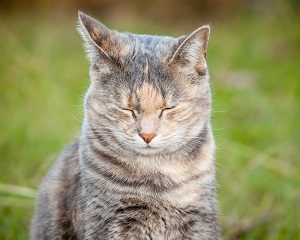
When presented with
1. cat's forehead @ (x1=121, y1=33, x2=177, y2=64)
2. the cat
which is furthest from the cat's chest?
cat's forehead @ (x1=121, y1=33, x2=177, y2=64)

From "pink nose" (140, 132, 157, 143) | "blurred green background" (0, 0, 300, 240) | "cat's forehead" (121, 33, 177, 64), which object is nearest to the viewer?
"pink nose" (140, 132, 157, 143)

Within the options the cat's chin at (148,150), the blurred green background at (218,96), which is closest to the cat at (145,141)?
the cat's chin at (148,150)

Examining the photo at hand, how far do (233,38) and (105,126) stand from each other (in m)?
4.66

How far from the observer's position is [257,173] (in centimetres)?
426

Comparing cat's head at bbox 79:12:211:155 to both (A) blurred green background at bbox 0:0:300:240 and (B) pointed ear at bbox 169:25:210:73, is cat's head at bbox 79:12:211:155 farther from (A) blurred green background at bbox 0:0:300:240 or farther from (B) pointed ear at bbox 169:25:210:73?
(A) blurred green background at bbox 0:0:300:240

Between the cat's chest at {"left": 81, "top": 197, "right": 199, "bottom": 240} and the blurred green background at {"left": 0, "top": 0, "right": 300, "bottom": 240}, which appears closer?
the cat's chest at {"left": 81, "top": 197, "right": 199, "bottom": 240}

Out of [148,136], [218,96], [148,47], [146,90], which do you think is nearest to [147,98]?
[146,90]

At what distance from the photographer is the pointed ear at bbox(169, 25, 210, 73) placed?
280cm

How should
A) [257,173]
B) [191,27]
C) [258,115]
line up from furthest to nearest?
[191,27], [258,115], [257,173]

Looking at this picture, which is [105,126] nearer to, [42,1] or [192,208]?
[192,208]

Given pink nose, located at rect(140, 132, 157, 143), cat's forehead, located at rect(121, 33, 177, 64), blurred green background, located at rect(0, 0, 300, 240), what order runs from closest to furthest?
A: 1. pink nose, located at rect(140, 132, 157, 143)
2. cat's forehead, located at rect(121, 33, 177, 64)
3. blurred green background, located at rect(0, 0, 300, 240)

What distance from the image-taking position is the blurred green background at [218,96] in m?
3.80

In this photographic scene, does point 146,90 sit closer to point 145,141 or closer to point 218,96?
point 145,141

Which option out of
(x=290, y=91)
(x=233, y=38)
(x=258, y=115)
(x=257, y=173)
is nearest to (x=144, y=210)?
(x=257, y=173)
